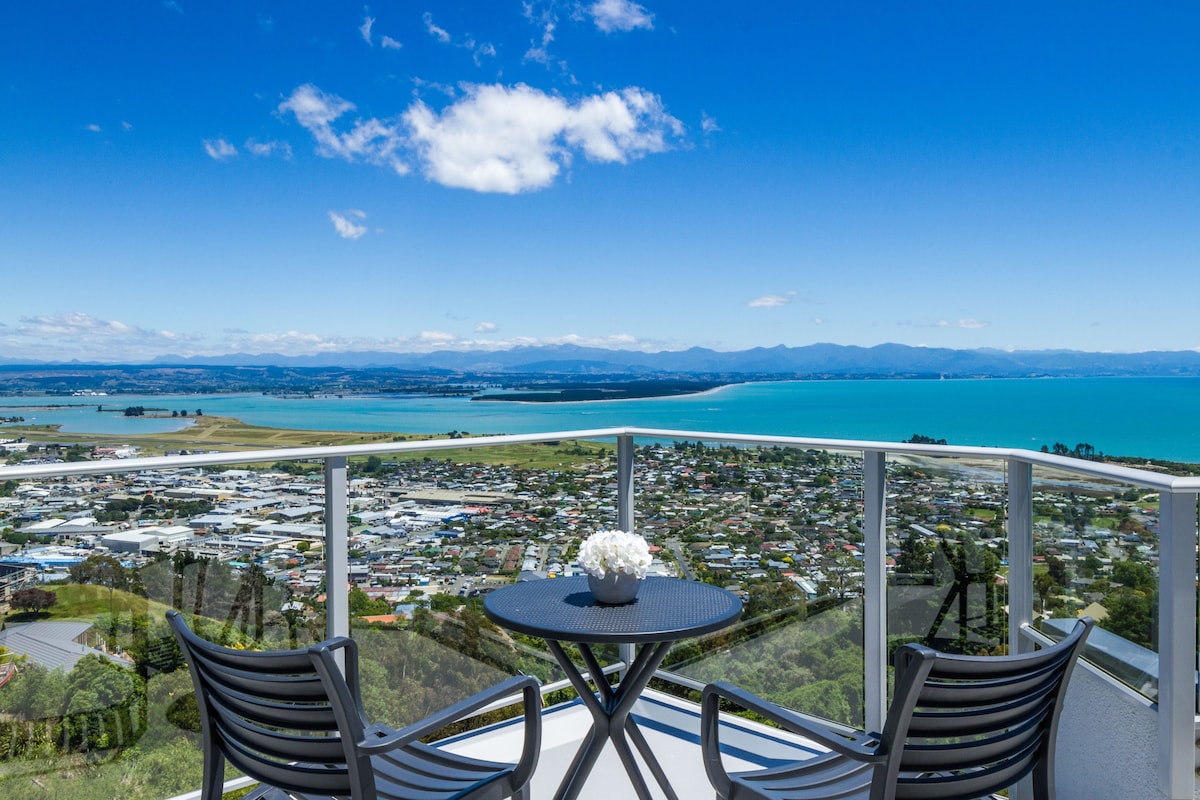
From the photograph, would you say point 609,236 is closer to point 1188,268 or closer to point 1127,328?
point 1127,328

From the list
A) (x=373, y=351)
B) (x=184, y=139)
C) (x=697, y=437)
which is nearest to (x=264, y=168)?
(x=184, y=139)

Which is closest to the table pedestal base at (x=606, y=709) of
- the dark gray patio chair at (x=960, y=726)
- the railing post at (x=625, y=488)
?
the dark gray patio chair at (x=960, y=726)

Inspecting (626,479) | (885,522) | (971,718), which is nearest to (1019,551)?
(885,522)

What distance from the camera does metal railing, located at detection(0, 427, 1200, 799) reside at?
81.8 inches

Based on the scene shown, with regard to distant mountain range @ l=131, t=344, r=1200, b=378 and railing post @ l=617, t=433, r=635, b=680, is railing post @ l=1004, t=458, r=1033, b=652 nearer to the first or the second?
railing post @ l=617, t=433, r=635, b=680

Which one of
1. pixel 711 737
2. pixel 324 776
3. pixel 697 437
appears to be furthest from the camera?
pixel 697 437

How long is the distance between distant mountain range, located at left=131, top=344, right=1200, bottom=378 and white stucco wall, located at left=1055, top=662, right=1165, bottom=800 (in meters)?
25.3

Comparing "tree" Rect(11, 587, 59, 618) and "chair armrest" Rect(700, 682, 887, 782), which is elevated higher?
"tree" Rect(11, 587, 59, 618)

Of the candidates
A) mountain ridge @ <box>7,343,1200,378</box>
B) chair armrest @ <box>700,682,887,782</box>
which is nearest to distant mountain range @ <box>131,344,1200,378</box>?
mountain ridge @ <box>7,343,1200,378</box>

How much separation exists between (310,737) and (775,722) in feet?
3.77

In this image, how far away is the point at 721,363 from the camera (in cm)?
3162

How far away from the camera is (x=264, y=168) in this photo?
20219 millimetres

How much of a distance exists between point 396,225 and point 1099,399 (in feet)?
90.0

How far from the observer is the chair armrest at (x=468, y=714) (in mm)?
1750
